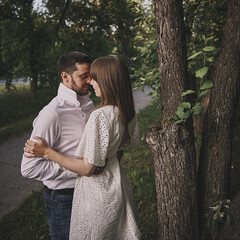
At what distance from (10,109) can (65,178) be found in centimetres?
882

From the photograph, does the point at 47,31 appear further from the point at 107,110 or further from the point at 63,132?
the point at 107,110

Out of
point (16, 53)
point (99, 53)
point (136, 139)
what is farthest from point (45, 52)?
point (136, 139)

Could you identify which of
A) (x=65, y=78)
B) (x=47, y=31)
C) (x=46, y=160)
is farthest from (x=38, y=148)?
(x=47, y=31)

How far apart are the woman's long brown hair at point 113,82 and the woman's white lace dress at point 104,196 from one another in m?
0.05

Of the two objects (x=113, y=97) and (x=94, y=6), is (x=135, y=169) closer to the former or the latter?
(x=113, y=97)

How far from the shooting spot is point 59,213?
185cm

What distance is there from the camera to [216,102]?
2094 mm

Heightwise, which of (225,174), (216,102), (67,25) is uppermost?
(67,25)

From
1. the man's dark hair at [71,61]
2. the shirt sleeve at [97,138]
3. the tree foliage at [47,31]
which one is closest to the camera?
the shirt sleeve at [97,138]

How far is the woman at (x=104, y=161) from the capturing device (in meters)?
1.54

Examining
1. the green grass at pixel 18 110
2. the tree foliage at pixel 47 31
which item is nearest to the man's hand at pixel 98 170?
the green grass at pixel 18 110

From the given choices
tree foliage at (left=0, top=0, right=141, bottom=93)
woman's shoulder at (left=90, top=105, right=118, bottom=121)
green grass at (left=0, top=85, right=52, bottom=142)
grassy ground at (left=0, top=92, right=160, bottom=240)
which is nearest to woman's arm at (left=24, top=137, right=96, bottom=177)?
woman's shoulder at (left=90, top=105, right=118, bottom=121)

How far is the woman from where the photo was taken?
1535 millimetres

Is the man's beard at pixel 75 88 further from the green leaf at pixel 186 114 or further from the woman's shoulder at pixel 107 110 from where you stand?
the green leaf at pixel 186 114
